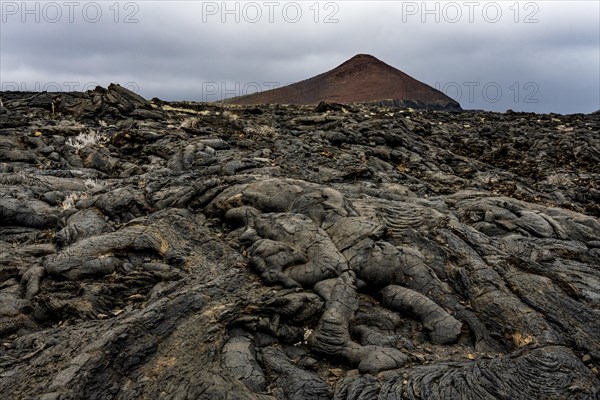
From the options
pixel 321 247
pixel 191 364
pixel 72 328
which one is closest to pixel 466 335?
pixel 321 247

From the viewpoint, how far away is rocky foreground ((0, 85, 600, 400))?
6.12 meters

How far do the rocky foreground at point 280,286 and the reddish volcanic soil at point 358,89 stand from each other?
139 ft

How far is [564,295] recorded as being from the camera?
8109mm

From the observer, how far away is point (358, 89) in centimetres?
5866

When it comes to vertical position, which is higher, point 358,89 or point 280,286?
point 358,89

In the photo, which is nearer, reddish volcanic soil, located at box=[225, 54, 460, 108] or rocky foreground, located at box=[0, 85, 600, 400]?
rocky foreground, located at box=[0, 85, 600, 400]

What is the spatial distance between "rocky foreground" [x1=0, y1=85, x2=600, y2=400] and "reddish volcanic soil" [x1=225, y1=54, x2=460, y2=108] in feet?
139

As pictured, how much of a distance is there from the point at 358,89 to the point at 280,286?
54.6 metres

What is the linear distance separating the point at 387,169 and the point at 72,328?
14643mm

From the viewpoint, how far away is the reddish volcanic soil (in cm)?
5641

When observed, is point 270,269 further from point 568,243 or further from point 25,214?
point 568,243

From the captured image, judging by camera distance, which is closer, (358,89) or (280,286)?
(280,286)

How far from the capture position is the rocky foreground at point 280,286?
6.12 meters

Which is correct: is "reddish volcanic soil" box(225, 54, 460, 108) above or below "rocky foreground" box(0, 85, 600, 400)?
above
